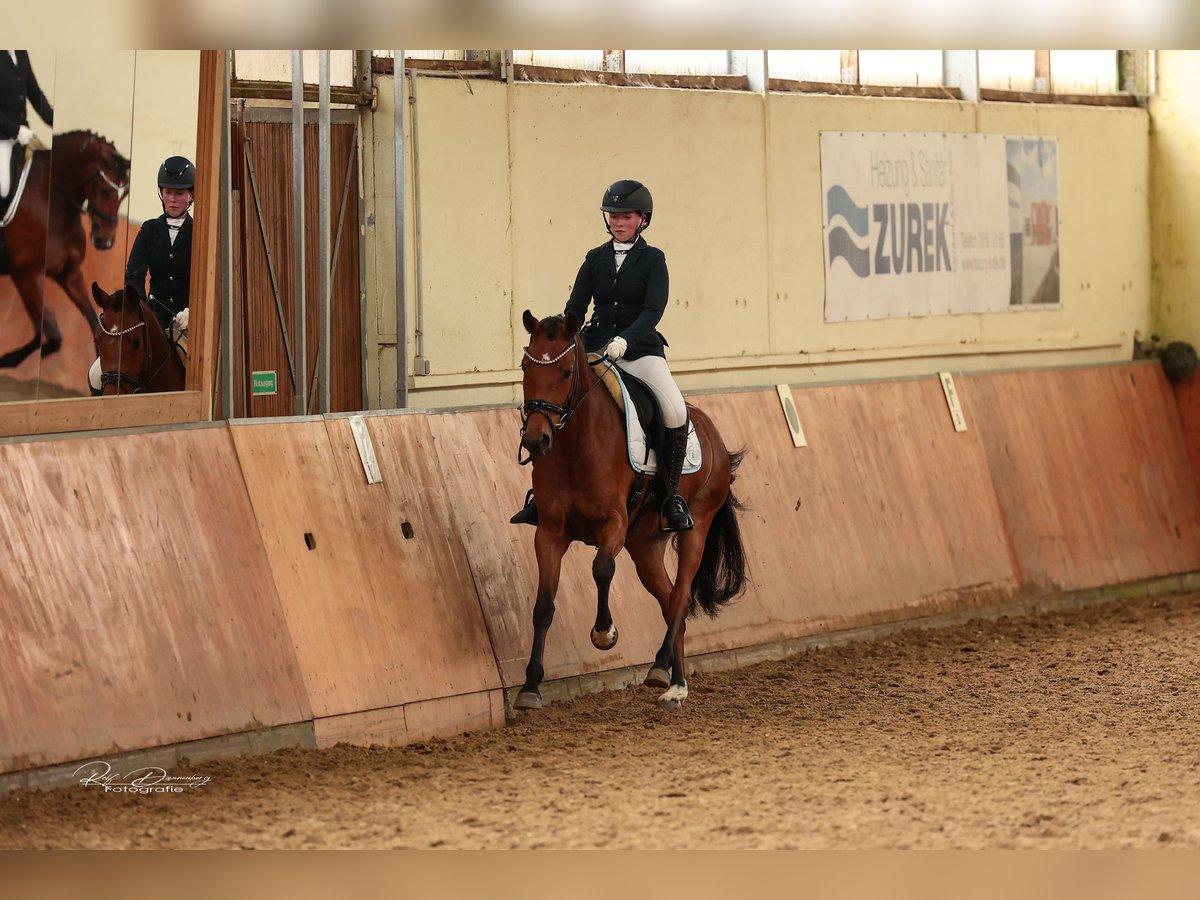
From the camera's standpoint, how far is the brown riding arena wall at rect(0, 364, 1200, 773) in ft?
18.8

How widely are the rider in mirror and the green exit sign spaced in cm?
152

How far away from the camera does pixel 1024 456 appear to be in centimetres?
1031

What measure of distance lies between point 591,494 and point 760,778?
138 centimetres

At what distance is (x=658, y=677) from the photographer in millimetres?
6742

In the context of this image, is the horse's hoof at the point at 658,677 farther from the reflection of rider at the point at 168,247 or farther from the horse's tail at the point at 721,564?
the reflection of rider at the point at 168,247

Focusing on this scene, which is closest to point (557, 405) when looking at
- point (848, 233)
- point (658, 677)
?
point (658, 677)

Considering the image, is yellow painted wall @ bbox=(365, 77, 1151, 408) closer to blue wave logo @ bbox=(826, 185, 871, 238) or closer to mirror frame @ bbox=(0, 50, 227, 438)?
blue wave logo @ bbox=(826, 185, 871, 238)

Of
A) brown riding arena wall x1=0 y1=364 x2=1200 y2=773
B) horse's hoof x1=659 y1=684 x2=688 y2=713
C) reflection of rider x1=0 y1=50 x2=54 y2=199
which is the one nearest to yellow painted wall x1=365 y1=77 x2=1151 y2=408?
brown riding arena wall x1=0 y1=364 x2=1200 y2=773

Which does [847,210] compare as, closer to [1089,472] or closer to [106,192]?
[1089,472]

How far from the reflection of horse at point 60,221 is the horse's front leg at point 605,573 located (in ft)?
7.11

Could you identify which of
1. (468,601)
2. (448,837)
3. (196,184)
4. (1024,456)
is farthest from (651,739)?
(1024,456)

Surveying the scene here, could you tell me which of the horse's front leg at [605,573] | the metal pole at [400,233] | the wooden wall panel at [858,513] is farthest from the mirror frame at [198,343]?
the wooden wall panel at [858,513]

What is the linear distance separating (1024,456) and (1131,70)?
136 inches

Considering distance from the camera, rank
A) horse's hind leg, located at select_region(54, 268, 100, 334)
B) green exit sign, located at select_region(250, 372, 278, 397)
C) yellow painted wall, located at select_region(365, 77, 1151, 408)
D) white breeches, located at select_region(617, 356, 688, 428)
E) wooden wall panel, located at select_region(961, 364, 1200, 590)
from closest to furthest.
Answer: horse's hind leg, located at select_region(54, 268, 100, 334), white breeches, located at select_region(617, 356, 688, 428), green exit sign, located at select_region(250, 372, 278, 397), yellow painted wall, located at select_region(365, 77, 1151, 408), wooden wall panel, located at select_region(961, 364, 1200, 590)
